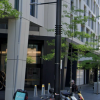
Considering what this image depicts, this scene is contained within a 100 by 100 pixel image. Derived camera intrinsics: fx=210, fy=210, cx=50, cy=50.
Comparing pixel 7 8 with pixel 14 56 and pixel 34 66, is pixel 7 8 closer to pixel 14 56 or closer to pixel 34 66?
pixel 14 56

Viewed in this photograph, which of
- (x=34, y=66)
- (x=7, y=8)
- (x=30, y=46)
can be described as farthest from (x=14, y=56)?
(x=34, y=66)

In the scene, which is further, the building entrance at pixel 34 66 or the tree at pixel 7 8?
the building entrance at pixel 34 66

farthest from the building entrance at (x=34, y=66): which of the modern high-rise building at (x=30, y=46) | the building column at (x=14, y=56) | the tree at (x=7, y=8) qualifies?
the tree at (x=7, y=8)

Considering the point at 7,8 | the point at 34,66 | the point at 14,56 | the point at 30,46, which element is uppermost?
the point at 7,8

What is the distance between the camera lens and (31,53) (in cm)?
2462

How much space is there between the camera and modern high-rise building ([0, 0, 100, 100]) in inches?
579

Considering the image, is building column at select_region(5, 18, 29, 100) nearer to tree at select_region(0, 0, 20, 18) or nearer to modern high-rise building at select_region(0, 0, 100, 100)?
modern high-rise building at select_region(0, 0, 100, 100)

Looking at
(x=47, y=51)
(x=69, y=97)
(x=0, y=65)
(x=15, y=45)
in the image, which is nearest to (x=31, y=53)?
(x=47, y=51)

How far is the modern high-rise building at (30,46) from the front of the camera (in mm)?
14719

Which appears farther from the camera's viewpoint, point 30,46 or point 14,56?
point 30,46

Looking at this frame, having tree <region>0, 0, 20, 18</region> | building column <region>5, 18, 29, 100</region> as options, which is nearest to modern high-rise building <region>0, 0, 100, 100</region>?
building column <region>5, 18, 29, 100</region>

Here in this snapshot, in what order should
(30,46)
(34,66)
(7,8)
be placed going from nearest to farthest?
(7,8)
(30,46)
(34,66)

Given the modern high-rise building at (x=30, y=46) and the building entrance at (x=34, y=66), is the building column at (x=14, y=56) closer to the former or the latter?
the modern high-rise building at (x=30, y=46)

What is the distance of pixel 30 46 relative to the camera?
966 inches
